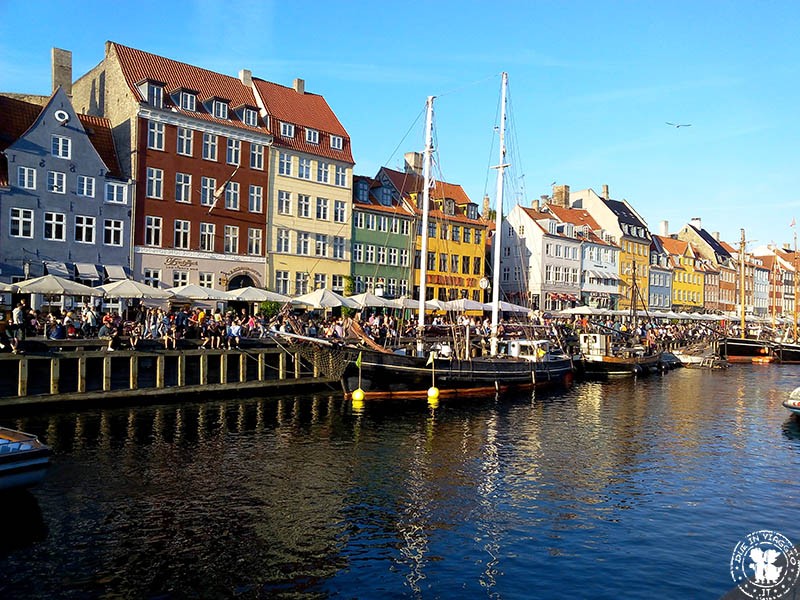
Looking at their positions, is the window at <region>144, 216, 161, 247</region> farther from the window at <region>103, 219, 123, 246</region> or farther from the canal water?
the canal water

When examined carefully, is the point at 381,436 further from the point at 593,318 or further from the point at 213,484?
the point at 593,318

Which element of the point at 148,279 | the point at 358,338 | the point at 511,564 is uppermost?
the point at 148,279

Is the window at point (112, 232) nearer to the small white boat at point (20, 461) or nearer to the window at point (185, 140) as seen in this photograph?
→ the window at point (185, 140)

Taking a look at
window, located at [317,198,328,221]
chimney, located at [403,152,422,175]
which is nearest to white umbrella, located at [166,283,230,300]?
window, located at [317,198,328,221]

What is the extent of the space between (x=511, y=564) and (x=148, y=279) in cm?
3963

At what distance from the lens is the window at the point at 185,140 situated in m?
50.7

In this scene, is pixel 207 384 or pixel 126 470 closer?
pixel 126 470

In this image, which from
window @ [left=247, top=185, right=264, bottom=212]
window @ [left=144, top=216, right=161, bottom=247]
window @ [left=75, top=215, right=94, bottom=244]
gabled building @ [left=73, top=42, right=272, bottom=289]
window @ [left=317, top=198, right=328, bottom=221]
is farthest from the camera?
window @ [left=317, top=198, right=328, bottom=221]

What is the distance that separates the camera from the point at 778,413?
36.2 m

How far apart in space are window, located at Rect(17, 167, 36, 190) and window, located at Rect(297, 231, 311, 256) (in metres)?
20.1

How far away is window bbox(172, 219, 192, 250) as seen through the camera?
50384mm

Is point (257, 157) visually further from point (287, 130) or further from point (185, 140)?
point (185, 140)

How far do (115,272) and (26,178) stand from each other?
7.57 metres

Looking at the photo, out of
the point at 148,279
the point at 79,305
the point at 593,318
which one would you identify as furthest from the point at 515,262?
the point at 79,305
